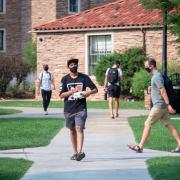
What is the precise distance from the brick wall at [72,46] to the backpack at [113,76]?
1073cm

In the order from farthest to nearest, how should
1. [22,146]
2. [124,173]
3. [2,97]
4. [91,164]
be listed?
[2,97]
[22,146]
[91,164]
[124,173]

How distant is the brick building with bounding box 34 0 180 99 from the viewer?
3594 centimetres

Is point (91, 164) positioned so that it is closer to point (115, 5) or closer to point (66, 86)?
point (66, 86)

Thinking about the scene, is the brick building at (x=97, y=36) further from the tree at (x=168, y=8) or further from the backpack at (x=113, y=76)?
the backpack at (x=113, y=76)

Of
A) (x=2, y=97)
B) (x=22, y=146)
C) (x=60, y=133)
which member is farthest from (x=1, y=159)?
(x=2, y=97)

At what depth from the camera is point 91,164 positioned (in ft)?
46.0

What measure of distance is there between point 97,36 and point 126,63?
2.91 m

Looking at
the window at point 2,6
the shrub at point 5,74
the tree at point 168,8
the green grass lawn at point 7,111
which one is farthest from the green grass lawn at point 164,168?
the window at point 2,6

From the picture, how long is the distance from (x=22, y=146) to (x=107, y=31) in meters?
21.0

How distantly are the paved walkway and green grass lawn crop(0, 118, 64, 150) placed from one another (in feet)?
1.07

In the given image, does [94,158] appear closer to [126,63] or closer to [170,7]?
[170,7]

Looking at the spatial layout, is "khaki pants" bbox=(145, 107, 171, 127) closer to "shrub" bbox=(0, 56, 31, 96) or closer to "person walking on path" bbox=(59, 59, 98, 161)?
"person walking on path" bbox=(59, 59, 98, 161)

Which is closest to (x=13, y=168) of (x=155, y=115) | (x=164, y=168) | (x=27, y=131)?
(x=164, y=168)

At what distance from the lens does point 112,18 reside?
37.8 meters
